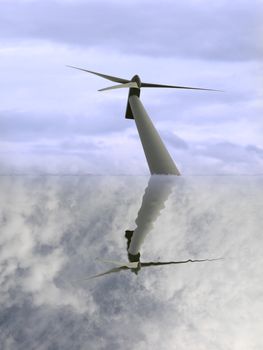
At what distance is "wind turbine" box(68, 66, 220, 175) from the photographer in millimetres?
96500

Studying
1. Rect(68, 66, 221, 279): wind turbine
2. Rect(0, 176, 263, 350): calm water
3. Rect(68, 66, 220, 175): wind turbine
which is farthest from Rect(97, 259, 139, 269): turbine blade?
Rect(68, 66, 220, 175): wind turbine

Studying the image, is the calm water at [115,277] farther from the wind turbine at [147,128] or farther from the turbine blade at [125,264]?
the wind turbine at [147,128]

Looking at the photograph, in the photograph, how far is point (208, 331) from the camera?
1816 cm

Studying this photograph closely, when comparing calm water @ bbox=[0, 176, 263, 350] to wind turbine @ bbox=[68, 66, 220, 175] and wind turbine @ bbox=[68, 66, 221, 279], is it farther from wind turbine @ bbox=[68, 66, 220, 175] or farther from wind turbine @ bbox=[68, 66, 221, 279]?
wind turbine @ bbox=[68, 66, 220, 175]

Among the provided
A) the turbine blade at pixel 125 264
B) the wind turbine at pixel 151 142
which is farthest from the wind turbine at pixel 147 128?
the turbine blade at pixel 125 264

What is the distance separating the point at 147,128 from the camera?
9850 cm

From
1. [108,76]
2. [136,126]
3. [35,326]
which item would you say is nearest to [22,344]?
[35,326]

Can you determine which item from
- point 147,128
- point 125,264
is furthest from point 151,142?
point 125,264

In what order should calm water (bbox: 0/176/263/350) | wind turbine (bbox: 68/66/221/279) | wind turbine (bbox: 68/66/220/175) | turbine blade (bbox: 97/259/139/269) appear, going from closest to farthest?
calm water (bbox: 0/176/263/350)
turbine blade (bbox: 97/259/139/269)
wind turbine (bbox: 68/66/221/279)
wind turbine (bbox: 68/66/220/175)

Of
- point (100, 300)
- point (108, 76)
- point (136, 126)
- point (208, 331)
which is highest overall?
point (208, 331)

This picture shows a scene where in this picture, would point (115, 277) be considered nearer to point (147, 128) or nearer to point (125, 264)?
point (125, 264)

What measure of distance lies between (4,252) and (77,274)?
6.47 metres

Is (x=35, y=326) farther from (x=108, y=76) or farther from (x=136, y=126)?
(x=108, y=76)

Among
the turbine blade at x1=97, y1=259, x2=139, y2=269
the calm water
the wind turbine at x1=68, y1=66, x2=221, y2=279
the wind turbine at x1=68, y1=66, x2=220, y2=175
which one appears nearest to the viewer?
the calm water
